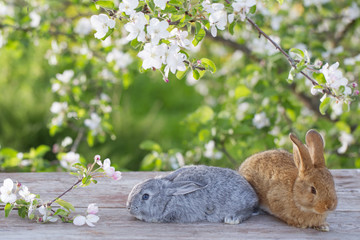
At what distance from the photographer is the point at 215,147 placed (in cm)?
416

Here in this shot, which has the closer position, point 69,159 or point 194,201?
point 194,201

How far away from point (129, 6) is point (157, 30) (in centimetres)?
15

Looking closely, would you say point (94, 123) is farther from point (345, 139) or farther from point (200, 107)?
point (345, 139)

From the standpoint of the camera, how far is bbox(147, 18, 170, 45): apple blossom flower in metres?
1.98

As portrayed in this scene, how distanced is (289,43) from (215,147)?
103cm

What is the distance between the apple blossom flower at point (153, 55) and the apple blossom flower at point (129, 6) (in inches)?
6.0

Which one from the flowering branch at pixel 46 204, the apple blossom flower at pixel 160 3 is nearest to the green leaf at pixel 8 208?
the flowering branch at pixel 46 204

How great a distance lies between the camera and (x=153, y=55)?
78.7 inches


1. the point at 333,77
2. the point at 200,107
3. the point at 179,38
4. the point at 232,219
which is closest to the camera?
the point at 179,38

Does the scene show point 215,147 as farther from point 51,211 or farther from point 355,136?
point 51,211

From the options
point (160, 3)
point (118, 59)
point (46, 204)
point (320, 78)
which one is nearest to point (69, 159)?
point (118, 59)

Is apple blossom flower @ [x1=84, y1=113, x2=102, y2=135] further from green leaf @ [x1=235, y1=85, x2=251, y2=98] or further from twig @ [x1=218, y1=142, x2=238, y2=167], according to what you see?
green leaf @ [x1=235, y1=85, x2=251, y2=98]

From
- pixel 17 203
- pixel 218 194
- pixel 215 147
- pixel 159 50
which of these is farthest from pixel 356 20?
pixel 17 203

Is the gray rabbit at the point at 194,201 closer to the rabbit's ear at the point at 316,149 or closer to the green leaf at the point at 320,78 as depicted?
the rabbit's ear at the point at 316,149
